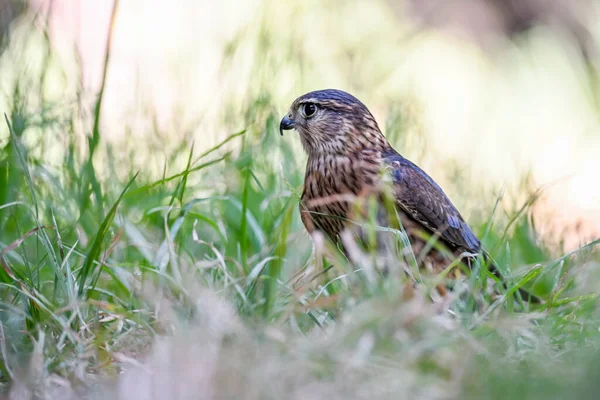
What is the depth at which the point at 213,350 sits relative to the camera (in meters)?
2.55

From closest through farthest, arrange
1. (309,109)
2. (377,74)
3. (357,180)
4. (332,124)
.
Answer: (357,180) → (332,124) → (309,109) → (377,74)

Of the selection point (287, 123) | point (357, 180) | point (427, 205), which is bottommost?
point (427, 205)

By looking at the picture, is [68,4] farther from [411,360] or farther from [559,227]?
[411,360]

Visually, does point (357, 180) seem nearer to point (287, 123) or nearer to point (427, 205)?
point (427, 205)

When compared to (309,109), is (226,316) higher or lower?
lower

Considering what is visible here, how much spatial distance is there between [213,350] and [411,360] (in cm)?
58

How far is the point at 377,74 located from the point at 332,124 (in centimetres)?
283

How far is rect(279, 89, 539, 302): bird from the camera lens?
443 centimetres

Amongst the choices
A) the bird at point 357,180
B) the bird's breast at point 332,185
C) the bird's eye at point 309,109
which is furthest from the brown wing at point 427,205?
the bird's eye at point 309,109

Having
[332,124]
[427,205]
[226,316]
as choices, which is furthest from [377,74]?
[226,316]

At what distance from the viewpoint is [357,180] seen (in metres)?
4.61

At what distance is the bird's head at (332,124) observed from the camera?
195 inches

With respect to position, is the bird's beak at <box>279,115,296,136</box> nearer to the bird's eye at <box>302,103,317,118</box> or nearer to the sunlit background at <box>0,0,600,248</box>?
the bird's eye at <box>302,103,317,118</box>

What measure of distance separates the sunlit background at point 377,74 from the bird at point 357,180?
2.01 feet
